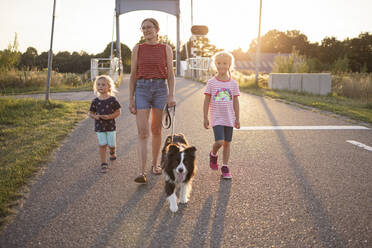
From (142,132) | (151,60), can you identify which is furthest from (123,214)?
(151,60)

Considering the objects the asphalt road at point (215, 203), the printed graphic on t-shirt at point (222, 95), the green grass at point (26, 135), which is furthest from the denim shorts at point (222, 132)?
the green grass at point (26, 135)

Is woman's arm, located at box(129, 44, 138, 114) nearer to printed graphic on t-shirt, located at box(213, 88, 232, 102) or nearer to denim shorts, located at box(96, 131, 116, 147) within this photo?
denim shorts, located at box(96, 131, 116, 147)

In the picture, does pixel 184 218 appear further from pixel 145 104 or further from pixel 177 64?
pixel 177 64

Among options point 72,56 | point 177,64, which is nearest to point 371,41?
point 177,64

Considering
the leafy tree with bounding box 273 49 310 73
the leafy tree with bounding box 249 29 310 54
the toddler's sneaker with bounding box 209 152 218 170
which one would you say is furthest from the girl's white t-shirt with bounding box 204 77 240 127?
the leafy tree with bounding box 249 29 310 54

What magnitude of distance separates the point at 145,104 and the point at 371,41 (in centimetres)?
6395

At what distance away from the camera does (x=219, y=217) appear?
10.1 ft

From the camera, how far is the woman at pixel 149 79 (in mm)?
3795

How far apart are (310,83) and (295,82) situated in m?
0.88

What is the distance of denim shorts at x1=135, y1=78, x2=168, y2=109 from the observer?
3.86 metres

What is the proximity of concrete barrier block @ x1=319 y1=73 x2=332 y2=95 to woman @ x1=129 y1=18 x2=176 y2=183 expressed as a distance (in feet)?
40.5

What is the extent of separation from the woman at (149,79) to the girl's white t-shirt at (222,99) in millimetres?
589

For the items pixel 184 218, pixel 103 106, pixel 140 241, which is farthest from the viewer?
pixel 103 106

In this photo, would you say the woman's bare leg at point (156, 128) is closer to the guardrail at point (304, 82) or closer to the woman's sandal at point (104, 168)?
the woman's sandal at point (104, 168)
